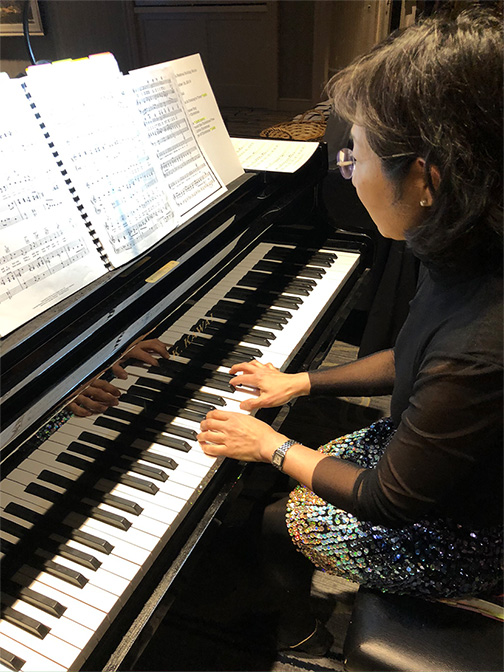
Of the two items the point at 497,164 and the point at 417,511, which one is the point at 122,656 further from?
the point at 497,164

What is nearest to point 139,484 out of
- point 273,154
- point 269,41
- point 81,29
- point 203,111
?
point 203,111

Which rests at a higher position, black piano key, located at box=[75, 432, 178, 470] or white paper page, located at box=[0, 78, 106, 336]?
white paper page, located at box=[0, 78, 106, 336]

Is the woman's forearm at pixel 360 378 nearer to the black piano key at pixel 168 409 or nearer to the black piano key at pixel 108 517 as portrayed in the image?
the black piano key at pixel 168 409

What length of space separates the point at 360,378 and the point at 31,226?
A: 89 cm

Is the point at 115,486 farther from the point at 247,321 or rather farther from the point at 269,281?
the point at 269,281

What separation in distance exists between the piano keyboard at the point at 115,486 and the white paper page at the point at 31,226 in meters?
0.24

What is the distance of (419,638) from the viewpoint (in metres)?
0.95

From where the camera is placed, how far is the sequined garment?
3.43 feet

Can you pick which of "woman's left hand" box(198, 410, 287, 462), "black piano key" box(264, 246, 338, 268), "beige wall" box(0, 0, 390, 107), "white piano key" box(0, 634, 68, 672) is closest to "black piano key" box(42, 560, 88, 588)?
"white piano key" box(0, 634, 68, 672)

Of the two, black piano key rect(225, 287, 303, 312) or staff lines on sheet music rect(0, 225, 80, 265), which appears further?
black piano key rect(225, 287, 303, 312)

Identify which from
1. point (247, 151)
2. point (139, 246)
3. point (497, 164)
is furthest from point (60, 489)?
point (247, 151)

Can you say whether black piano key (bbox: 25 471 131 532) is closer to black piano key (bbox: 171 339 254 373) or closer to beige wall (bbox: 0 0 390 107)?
black piano key (bbox: 171 339 254 373)

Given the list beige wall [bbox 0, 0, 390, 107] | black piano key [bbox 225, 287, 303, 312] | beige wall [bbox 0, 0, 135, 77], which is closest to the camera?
black piano key [bbox 225, 287, 303, 312]

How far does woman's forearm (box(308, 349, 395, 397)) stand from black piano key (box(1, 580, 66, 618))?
2.61ft
